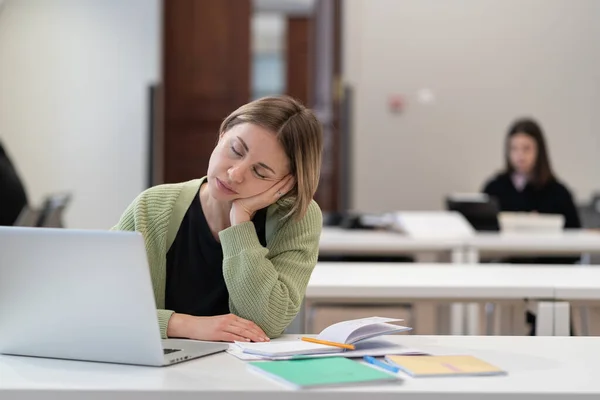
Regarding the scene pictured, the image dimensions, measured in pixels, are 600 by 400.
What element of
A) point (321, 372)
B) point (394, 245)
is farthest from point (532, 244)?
point (321, 372)

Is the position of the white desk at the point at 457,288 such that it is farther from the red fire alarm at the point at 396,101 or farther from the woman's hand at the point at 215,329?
the red fire alarm at the point at 396,101

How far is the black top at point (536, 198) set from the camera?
17.4 feet

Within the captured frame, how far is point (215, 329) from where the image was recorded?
5.51ft

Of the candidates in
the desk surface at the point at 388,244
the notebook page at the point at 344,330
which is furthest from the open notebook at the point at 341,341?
the desk surface at the point at 388,244

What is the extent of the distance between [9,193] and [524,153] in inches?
120

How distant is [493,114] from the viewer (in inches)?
286

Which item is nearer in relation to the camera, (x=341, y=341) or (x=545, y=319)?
(x=341, y=341)

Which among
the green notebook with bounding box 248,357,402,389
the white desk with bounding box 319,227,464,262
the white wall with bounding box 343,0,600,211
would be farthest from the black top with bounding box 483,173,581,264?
the green notebook with bounding box 248,357,402,389

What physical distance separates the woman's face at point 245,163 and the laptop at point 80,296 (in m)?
0.40

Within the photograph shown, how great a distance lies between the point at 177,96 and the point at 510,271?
17.3ft

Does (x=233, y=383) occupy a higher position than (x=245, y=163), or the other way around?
(x=245, y=163)

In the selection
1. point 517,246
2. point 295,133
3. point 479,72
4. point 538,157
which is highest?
point 479,72

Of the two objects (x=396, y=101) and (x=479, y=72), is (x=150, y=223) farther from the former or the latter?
(x=479, y=72)

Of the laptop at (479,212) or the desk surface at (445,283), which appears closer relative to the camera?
the desk surface at (445,283)
